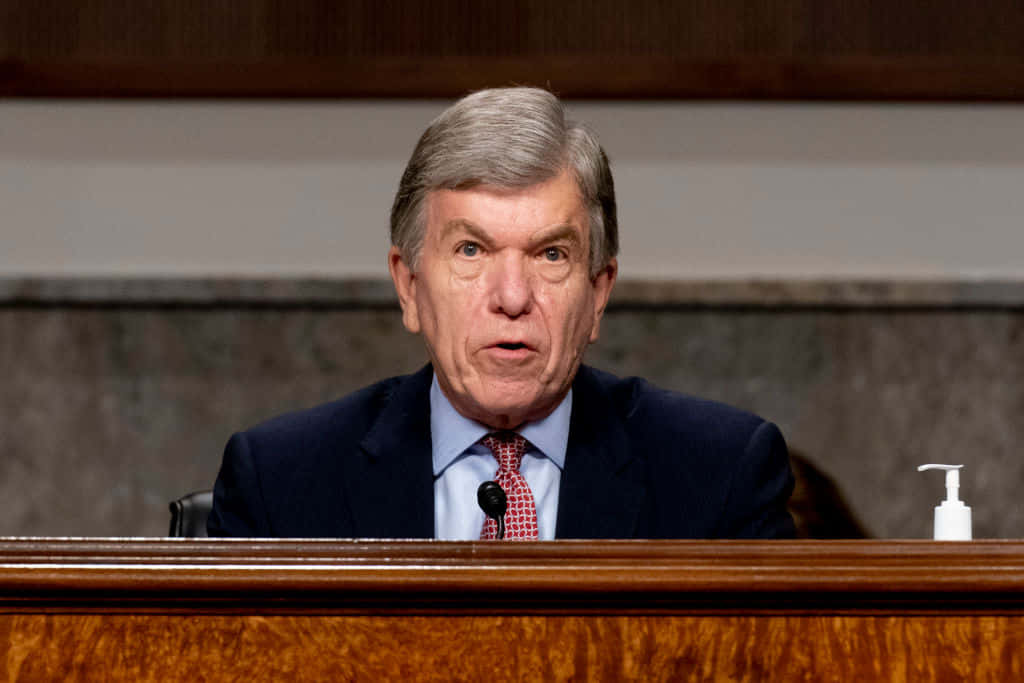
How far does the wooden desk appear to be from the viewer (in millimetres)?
1043

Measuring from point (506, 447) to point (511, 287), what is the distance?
23cm

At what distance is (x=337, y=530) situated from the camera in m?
1.64

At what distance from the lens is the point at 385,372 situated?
3.27m

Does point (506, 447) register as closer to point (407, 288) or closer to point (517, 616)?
point (407, 288)

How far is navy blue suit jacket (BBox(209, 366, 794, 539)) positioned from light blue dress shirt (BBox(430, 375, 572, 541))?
Answer: 2 cm

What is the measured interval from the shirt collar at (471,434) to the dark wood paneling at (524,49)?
5.38 ft

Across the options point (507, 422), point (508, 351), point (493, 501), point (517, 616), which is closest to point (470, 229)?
point (508, 351)

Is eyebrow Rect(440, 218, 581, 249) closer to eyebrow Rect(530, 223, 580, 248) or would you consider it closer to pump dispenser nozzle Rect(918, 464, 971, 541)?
eyebrow Rect(530, 223, 580, 248)

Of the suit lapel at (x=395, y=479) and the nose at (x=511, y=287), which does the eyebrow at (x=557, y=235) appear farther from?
the suit lapel at (x=395, y=479)

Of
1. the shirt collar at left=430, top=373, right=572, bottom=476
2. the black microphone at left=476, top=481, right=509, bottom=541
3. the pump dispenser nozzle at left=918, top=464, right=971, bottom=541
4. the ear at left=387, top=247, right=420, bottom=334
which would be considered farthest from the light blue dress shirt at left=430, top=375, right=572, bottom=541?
the pump dispenser nozzle at left=918, top=464, right=971, bottom=541

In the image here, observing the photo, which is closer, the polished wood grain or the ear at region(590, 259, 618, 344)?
the polished wood grain

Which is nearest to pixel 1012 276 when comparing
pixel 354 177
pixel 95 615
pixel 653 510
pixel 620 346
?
pixel 620 346

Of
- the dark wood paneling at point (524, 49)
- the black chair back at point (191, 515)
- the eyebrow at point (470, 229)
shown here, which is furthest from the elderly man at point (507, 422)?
the dark wood paneling at point (524, 49)

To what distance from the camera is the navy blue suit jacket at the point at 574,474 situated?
163cm
